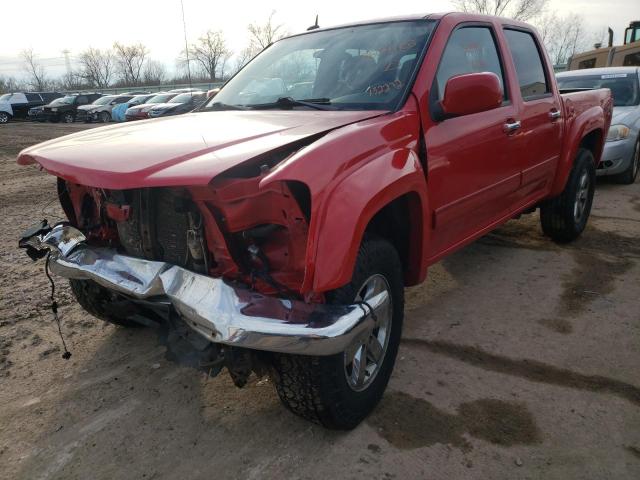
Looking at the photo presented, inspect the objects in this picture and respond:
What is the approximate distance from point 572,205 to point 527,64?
1.46m

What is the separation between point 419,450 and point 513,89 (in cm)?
252

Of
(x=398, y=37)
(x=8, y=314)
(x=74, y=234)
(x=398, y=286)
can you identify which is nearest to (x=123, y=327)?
(x=8, y=314)

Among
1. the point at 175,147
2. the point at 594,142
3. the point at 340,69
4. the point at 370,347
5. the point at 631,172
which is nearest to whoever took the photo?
the point at 175,147

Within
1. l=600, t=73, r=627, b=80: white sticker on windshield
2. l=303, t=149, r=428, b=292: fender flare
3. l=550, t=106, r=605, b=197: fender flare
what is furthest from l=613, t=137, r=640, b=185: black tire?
l=303, t=149, r=428, b=292: fender flare

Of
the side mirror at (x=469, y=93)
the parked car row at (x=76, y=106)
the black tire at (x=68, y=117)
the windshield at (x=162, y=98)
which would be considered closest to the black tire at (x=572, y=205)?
the side mirror at (x=469, y=93)

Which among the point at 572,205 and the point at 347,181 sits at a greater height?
the point at 347,181

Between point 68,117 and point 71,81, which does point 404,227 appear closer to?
point 68,117

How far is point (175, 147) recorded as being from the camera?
208cm

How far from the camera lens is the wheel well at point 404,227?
8.23ft

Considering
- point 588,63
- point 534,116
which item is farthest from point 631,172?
point 588,63

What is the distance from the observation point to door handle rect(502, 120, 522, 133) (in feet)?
10.7

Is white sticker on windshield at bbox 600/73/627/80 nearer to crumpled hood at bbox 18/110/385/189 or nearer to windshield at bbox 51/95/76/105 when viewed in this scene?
crumpled hood at bbox 18/110/385/189

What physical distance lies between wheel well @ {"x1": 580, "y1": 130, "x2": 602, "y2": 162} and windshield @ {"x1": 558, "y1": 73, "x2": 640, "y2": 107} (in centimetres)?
296

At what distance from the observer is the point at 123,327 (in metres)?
3.39
